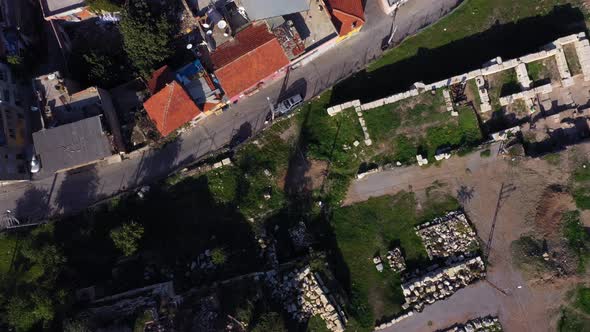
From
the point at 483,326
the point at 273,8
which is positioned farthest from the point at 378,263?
the point at 273,8

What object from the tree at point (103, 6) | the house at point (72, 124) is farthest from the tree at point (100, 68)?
the tree at point (103, 6)

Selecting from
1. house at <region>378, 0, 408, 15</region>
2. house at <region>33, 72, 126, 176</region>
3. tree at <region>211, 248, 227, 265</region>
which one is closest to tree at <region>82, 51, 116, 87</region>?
house at <region>33, 72, 126, 176</region>

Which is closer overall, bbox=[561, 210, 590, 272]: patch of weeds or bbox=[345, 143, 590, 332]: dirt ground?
bbox=[561, 210, 590, 272]: patch of weeds

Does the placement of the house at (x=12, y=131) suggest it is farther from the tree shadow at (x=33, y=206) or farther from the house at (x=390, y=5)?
the house at (x=390, y=5)

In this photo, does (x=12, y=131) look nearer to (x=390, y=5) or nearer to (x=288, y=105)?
(x=288, y=105)

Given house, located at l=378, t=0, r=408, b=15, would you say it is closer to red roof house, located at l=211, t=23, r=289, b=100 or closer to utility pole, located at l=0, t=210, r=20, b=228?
red roof house, located at l=211, t=23, r=289, b=100

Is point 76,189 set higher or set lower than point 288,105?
higher
